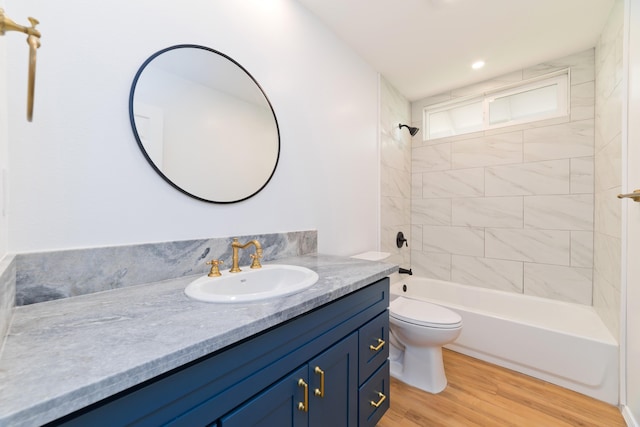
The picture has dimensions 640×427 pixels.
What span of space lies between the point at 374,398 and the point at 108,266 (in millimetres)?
1243

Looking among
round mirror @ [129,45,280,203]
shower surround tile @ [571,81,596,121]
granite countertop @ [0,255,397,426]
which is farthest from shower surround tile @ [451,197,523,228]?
granite countertop @ [0,255,397,426]

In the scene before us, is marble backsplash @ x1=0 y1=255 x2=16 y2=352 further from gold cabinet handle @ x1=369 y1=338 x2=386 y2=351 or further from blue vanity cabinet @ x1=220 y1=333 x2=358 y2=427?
gold cabinet handle @ x1=369 y1=338 x2=386 y2=351

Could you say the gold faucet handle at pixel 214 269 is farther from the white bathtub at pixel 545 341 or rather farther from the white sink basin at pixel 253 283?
the white bathtub at pixel 545 341

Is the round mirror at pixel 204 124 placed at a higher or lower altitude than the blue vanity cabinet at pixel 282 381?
higher

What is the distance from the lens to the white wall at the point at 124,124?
0.77 metres

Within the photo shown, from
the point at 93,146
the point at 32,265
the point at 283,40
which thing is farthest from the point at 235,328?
the point at 283,40

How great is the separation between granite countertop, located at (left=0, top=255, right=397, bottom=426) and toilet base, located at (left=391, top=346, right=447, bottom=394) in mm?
1217

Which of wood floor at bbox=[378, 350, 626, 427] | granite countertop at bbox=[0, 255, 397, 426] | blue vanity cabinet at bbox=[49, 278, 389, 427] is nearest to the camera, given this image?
granite countertop at bbox=[0, 255, 397, 426]

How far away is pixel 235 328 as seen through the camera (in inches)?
23.7

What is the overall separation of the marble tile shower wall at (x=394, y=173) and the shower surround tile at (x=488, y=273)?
514 millimetres

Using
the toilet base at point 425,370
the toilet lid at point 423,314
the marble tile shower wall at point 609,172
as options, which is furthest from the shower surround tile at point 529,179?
the toilet base at point 425,370

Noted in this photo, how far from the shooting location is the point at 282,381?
757mm

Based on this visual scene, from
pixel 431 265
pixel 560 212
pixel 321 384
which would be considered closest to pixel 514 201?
pixel 560 212

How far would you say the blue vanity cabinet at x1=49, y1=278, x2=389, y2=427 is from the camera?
0.49 metres
